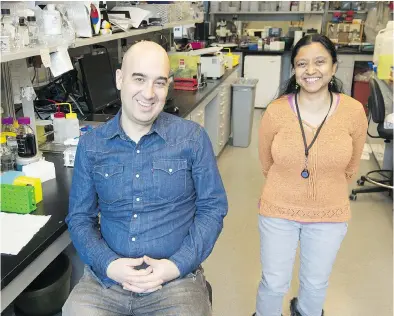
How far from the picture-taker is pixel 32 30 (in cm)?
187

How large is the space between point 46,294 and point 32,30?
3.76 ft

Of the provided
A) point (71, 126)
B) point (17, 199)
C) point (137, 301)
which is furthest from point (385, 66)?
point (17, 199)

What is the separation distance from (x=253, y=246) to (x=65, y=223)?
5.27ft

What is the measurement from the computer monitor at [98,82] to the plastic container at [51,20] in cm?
→ 58

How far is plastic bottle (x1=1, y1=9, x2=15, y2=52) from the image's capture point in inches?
63.7

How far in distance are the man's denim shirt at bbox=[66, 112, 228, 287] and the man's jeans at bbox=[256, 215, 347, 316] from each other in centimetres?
34

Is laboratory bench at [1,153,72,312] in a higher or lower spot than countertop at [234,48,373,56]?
lower

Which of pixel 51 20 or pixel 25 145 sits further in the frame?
pixel 51 20

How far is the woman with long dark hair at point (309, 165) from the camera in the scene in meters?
1.60

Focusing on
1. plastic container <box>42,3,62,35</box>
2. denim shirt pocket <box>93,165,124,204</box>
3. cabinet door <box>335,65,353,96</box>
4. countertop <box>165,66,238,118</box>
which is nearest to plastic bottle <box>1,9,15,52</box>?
plastic container <box>42,3,62,35</box>

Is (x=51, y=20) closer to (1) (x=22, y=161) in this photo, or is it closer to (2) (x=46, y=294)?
(1) (x=22, y=161)

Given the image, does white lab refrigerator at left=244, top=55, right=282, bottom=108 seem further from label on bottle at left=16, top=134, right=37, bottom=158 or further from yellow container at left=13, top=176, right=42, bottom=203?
yellow container at left=13, top=176, right=42, bottom=203

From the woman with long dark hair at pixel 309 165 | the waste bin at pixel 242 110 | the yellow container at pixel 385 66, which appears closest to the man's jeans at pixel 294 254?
the woman with long dark hair at pixel 309 165

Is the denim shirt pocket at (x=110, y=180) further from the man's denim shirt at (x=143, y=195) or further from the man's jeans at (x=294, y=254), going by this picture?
the man's jeans at (x=294, y=254)
